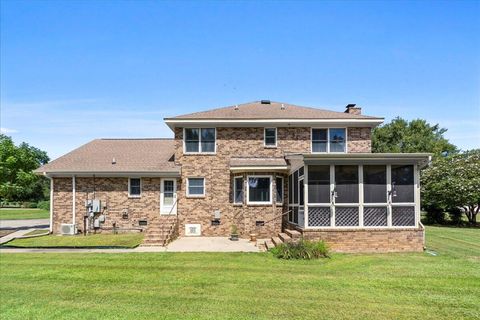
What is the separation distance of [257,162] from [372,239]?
671cm

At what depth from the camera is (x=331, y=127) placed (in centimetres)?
1973

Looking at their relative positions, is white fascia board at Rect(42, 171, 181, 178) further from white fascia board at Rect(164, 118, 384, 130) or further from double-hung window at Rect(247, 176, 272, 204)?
double-hung window at Rect(247, 176, 272, 204)

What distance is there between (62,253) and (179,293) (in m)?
7.03

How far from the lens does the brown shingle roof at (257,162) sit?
18164 mm

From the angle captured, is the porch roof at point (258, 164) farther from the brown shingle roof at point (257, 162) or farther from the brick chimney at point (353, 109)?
the brick chimney at point (353, 109)

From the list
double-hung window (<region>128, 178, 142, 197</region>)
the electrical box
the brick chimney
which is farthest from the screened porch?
the electrical box

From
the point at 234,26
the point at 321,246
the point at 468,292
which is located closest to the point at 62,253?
the point at 321,246

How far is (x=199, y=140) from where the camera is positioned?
781 inches

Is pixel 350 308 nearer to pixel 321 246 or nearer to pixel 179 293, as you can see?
pixel 179 293

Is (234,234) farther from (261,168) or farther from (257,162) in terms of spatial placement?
(257,162)

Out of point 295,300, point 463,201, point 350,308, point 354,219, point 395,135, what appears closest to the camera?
point 350,308

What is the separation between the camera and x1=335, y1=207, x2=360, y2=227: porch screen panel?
14305mm

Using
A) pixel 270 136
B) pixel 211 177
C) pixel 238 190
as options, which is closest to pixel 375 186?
pixel 270 136

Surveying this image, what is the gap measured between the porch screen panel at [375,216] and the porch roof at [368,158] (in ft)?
5.66
